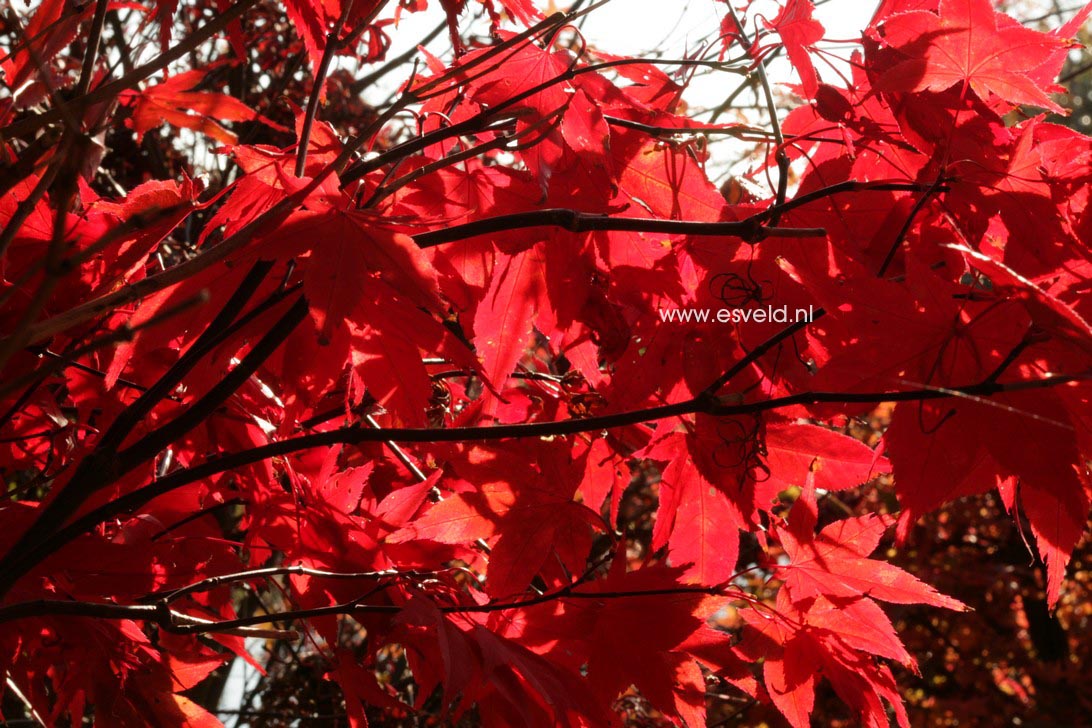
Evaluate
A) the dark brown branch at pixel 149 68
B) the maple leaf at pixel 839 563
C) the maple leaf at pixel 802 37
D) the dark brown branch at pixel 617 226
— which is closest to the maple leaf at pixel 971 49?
the maple leaf at pixel 802 37

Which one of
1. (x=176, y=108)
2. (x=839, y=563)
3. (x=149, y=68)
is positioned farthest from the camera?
(x=839, y=563)

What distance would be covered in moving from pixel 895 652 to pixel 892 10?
729 mm

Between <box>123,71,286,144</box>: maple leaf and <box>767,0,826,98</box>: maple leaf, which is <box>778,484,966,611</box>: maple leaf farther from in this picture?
<box>123,71,286,144</box>: maple leaf

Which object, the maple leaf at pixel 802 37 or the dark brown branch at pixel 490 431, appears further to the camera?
the maple leaf at pixel 802 37

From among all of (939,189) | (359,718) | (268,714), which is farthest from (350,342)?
(268,714)

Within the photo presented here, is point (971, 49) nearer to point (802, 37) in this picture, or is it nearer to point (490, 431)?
point (802, 37)

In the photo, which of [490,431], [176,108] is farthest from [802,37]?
[176,108]

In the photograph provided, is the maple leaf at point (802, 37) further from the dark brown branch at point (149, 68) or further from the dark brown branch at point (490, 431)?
the dark brown branch at point (149, 68)

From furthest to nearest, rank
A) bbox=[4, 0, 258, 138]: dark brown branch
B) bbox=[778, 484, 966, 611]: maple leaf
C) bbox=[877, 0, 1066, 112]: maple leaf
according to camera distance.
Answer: bbox=[778, 484, 966, 611]: maple leaf, bbox=[877, 0, 1066, 112]: maple leaf, bbox=[4, 0, 258, 138]: dark brown branch

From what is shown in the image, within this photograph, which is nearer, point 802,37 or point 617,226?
point 617,226

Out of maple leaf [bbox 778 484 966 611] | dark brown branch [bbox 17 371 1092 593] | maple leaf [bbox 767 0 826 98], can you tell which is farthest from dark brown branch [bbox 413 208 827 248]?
maple leaf [bbox 778 484 966 611]

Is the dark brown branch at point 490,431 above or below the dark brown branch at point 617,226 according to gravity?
below

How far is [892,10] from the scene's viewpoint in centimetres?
100

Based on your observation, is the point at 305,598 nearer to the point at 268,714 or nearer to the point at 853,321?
the point at 853,321
